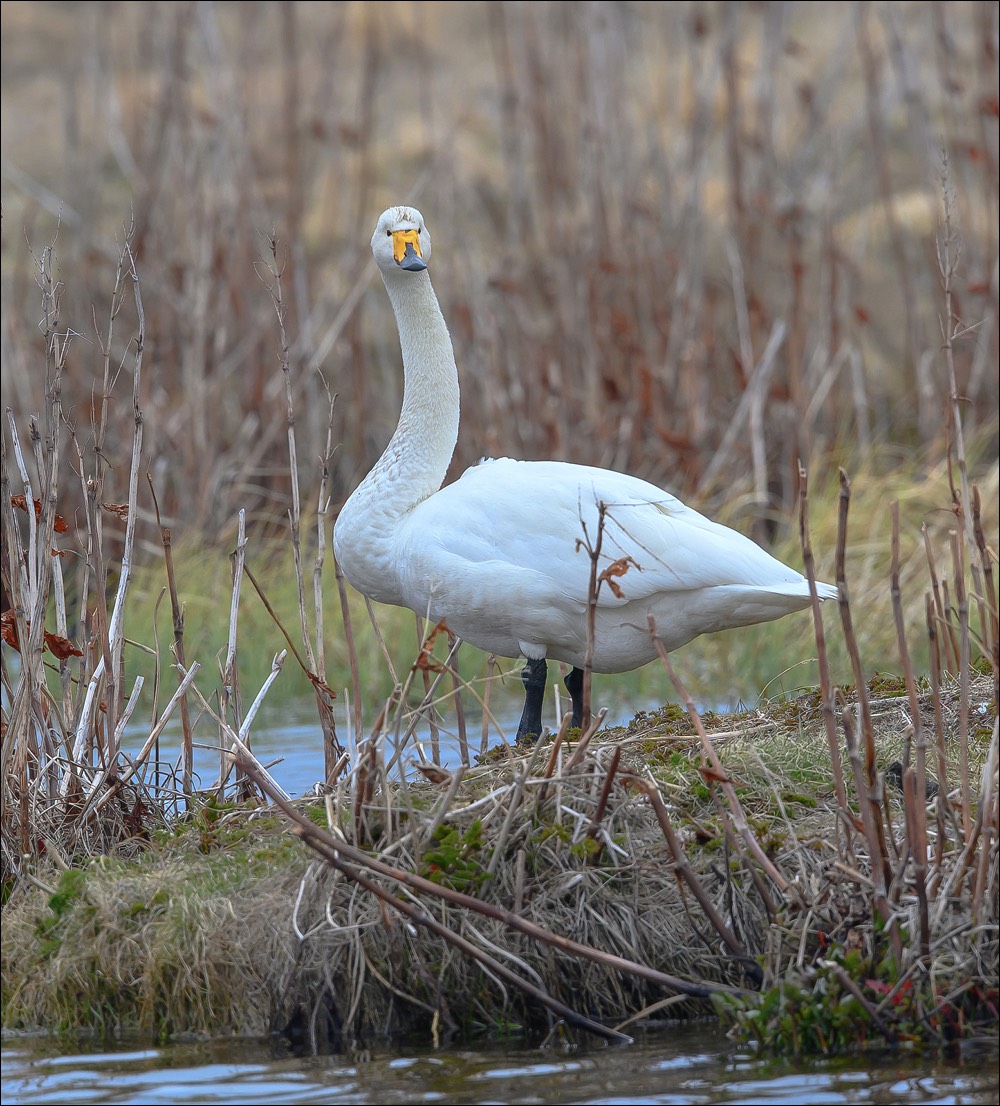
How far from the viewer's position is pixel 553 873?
3988 mm

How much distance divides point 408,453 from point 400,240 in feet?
2.36

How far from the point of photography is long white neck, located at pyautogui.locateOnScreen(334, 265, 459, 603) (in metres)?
5.35

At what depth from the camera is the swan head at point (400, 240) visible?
5.59m

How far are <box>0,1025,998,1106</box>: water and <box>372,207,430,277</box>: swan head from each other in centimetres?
278

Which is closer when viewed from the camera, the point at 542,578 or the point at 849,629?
the point at 849,629

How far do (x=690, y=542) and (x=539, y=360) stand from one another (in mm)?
4735

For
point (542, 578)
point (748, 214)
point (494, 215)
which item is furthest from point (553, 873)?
point (494, 215)

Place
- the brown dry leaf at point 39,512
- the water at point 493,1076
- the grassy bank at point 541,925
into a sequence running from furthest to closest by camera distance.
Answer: the brown dry leaf at point 39,512 → the grassy bank at point 541,925 → the water at point 493,1076

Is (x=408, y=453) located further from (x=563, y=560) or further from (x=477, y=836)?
(x=477, y=836)

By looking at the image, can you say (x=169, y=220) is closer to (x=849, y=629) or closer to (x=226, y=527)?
(x=226, y=527)

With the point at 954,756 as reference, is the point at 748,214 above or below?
above

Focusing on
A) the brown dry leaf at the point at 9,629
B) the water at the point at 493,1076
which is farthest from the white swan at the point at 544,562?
the water at the point at 493,1076

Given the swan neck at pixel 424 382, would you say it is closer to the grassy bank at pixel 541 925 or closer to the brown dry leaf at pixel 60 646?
the brown dry leaf at pixel 60 646

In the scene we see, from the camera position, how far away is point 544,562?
504 cm
